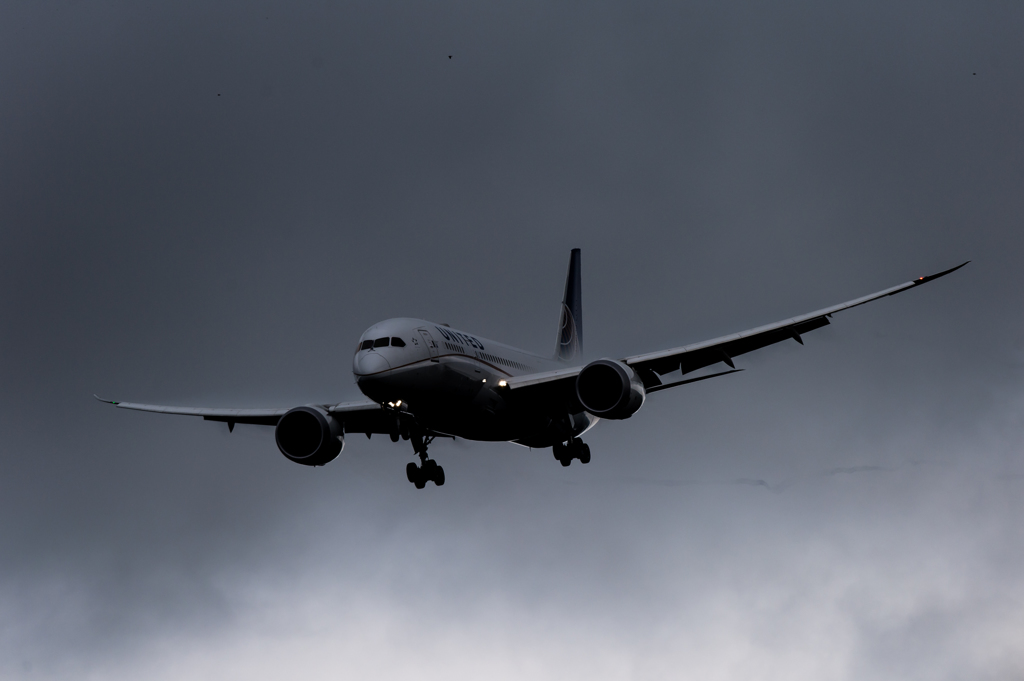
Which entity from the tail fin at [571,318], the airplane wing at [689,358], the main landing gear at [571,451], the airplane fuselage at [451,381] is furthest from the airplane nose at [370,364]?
the tail fin at [571,318]

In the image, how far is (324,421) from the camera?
1345 inches

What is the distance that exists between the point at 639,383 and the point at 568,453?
6823 millimetres

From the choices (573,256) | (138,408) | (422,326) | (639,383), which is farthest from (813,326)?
(573,256)

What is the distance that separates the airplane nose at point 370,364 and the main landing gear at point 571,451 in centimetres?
1142

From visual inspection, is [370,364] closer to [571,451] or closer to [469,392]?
[469,392]

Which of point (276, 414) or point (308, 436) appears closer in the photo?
point (308, 436)

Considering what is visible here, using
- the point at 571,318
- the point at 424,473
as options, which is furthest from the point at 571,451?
the point at 571,318

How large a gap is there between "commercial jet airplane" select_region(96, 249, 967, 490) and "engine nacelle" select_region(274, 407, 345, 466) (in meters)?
0.04

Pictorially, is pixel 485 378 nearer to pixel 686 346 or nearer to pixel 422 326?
pixel 422 326

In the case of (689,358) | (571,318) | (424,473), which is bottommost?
(424,473)

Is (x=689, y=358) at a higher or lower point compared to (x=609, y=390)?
higher

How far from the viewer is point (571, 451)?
36969mm

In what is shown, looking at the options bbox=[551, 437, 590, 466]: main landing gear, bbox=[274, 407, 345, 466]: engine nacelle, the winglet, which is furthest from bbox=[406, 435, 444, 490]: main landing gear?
the winglet

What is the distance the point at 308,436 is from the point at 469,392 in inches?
283
